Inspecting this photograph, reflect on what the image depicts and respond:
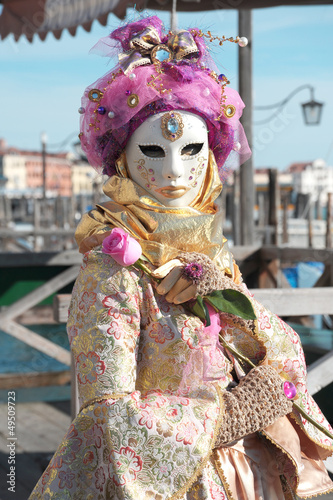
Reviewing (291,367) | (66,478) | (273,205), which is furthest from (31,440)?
(273,205)

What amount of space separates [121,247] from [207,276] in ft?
0.79

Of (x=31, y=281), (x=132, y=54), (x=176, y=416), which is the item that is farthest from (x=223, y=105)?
(x=31, y=281)

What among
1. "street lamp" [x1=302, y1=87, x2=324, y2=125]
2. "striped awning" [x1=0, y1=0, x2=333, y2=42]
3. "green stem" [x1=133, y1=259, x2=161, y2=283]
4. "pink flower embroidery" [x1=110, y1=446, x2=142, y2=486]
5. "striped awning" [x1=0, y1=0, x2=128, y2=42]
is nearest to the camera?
"pink flower embroidery" [x1=110, y1=446, x2=142, y2=486]

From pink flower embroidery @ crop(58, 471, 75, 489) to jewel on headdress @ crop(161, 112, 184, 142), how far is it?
896 mm

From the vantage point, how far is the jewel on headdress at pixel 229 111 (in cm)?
178

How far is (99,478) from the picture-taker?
1.50 metres

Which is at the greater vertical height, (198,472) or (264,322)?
(264,322)

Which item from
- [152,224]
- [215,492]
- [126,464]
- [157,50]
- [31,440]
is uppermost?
[157,50]

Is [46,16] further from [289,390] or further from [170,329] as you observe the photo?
[289,390]

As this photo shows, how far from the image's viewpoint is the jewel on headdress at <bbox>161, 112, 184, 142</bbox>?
5.46 feet

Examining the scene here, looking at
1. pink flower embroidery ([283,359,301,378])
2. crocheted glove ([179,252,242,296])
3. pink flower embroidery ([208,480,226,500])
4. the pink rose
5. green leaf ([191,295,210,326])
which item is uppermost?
the pink rose

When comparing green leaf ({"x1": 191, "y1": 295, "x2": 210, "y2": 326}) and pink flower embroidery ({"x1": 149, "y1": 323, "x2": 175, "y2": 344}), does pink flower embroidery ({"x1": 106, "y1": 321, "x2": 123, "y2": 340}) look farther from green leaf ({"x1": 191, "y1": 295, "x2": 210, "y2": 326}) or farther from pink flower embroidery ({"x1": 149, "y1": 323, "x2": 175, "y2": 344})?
green leaf ({"x1": 191, "y1": 295, "x2": 210, "y2": 326})

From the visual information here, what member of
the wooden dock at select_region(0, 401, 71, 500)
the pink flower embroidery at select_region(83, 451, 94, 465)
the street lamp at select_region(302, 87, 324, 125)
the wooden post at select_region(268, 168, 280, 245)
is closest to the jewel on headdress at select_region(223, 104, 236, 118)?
the pink flower embroidery at select_region(83, 451, 94, 465)

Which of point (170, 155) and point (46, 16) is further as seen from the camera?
point (46, 16)
